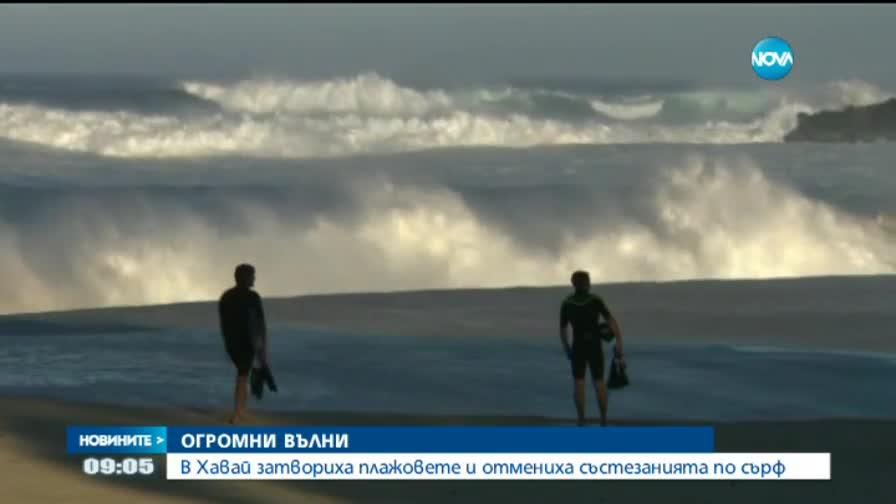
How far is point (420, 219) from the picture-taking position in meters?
31.0

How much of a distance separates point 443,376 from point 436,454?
4104 millimetres

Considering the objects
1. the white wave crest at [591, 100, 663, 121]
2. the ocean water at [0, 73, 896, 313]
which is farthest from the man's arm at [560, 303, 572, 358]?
the white wave crest at [591, 100, 663, 121]

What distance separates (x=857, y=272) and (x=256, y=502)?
70.0ft

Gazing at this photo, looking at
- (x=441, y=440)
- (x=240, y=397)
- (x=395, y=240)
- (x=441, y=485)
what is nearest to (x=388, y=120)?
(x=395, y=240)

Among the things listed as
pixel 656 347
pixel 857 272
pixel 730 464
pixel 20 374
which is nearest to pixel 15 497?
pixel 730 464

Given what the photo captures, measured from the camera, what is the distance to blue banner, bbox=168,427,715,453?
10.3 metres

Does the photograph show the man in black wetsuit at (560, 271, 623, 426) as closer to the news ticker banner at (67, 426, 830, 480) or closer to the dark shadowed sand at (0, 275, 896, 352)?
the news ticker banner at (67, 426, 830, 480)

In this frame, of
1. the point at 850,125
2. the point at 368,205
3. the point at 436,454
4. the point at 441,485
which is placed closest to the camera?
the point at 441,485

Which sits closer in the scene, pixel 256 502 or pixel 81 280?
pixel 256 502

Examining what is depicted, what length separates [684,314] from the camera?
18.7 m

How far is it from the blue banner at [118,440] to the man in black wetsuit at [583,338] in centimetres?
264

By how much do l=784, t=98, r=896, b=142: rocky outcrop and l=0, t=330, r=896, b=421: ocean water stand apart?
49.8 metres

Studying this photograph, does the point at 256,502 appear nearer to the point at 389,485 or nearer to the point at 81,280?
the point at 389,485

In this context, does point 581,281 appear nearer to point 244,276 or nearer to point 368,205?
point 244,276
